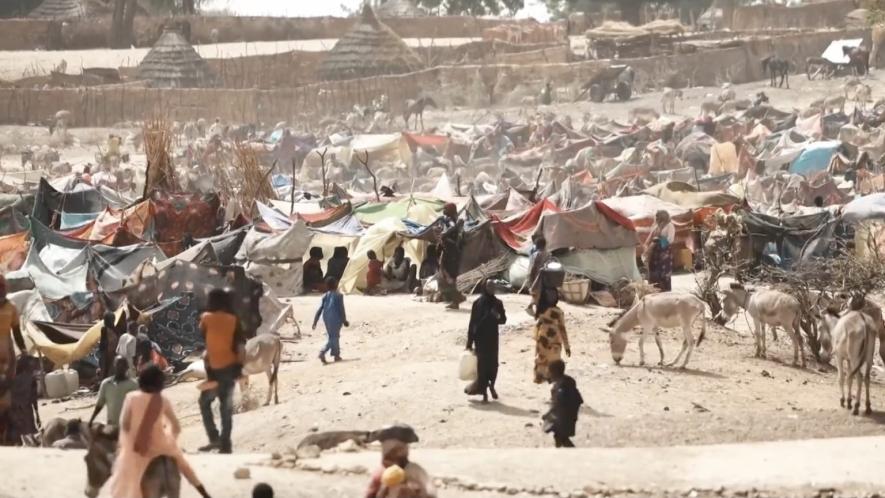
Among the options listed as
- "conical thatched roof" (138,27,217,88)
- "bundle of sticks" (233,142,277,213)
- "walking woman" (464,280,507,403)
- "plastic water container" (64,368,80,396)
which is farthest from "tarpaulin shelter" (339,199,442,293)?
"conical thatched roof" (138,27,217,88)

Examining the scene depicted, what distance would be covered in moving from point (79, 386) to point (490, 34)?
→ 161 feet

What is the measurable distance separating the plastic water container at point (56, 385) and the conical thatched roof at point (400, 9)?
59.9 m

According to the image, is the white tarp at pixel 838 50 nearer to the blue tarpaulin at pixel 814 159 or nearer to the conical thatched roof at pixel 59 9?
the blue tarpaulin at pixel 814 159

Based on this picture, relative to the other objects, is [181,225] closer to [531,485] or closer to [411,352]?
[411,352]

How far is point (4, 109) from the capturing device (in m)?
47.9

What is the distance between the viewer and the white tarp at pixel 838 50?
51.5 meters

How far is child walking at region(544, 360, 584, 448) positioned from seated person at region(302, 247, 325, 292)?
9565mm

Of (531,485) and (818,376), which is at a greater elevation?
(531,485)

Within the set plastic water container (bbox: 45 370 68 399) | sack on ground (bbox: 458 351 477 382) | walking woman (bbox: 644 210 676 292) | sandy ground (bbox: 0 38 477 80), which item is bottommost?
sandy ground (bbox: 0 38 477 80)

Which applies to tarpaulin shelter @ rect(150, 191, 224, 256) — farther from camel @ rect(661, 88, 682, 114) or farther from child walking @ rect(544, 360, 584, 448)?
camel @ rect(661, 88, 682, 114)

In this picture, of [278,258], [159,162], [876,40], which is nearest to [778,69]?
[876,40]

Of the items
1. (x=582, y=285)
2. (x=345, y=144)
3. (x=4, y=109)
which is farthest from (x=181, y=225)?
(x=4, y=109)

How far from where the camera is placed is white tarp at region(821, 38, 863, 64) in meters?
51.5

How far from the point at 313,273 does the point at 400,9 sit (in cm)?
5639
